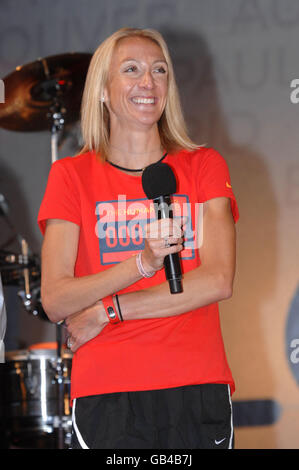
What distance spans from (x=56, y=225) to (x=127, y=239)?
183 mm

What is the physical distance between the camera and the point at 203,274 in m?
1.62

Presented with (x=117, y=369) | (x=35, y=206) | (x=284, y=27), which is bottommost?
(x=117, y=369)

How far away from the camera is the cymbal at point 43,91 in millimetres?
3174

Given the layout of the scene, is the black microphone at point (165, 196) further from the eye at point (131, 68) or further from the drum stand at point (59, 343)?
the drum stand at point (59, 343)

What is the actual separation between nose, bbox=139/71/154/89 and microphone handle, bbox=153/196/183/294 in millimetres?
488

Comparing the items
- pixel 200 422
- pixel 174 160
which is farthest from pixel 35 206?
pixel 200 422

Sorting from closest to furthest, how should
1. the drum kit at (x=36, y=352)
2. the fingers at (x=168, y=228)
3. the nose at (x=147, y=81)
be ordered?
the fingers at (x=168, y=228) < the nose at (x=147, y=81) < the drum kit at (x=36, y=352)

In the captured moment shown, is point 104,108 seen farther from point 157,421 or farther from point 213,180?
point 157,421

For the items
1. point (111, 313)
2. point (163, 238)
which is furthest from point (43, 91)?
point (163, 238)

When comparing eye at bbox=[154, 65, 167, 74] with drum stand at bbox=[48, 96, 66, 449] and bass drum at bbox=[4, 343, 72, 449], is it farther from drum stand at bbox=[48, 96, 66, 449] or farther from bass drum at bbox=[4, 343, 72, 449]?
bass drum at bbox=[4, 343, 72, 449]

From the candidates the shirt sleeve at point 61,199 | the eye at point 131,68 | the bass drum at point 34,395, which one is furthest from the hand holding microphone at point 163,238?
the bass drum at point 34,395

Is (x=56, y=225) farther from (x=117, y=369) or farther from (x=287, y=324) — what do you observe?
(x=287, y=324)

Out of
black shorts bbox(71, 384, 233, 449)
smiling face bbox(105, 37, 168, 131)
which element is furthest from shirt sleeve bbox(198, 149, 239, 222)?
black shorts bbox(71, 384, 233, 449)

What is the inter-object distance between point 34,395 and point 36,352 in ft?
0.71
